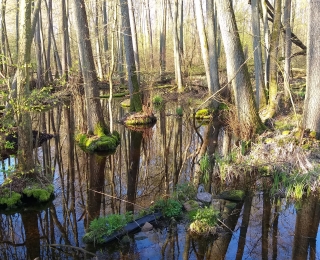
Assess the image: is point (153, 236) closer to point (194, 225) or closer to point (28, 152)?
point (194, 225)

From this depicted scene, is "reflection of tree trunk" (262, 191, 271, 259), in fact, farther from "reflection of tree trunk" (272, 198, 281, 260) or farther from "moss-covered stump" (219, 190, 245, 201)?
"moss-covered stump" (219, 190, 245, 201)

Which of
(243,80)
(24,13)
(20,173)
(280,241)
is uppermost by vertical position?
(24,13)

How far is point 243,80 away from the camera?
8430mm

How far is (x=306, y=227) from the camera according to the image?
5.10 m

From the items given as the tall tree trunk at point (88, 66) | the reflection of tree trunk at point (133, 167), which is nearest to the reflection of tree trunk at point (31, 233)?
the reflection of tree trunk at point (133, 167)

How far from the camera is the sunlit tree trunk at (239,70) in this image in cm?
819

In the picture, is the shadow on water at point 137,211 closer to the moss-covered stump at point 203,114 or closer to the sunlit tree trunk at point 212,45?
the moss-covered stump at point 203,114

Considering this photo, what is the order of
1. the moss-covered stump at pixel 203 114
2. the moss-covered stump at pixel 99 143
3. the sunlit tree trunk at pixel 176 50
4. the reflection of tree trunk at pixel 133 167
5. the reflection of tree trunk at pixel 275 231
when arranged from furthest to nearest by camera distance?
1. the sunlit tree trunk at pixel 176 50
2. the moss-covered stump at pixel 203 114
3. the moss-covered stump at pixel 99 143
4. the reflection of tree trunk at pixel 133 167
5. the reflection of tree trunk at pixel 275 231

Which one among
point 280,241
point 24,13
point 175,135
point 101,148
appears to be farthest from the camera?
point 175,135

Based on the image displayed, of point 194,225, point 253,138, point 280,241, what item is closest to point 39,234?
point 194,225

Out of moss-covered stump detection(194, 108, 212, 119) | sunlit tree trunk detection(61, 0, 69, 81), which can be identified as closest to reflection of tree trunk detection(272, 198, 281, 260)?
moss-covered stump detection(194, 108, 212, 119)

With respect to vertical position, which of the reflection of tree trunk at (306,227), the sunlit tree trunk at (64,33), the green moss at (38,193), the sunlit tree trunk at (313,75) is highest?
the sunlit tree trunk at (64,33)

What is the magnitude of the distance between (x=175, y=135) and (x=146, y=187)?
4.54 metres

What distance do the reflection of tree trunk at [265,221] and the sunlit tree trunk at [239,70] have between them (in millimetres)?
2576
